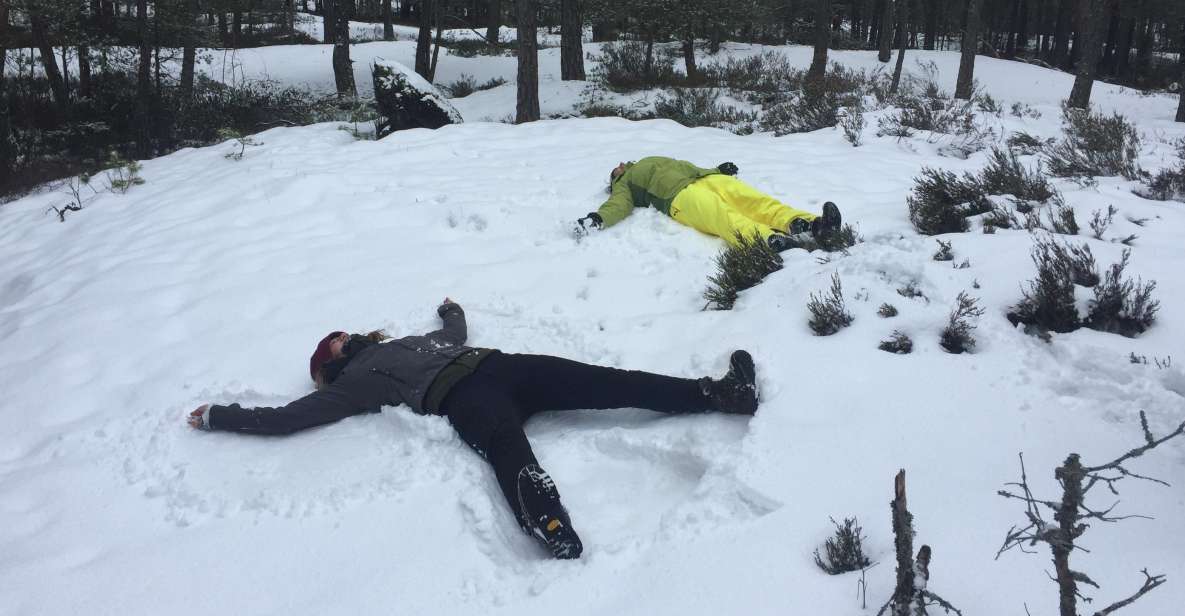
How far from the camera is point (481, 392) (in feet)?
10.9

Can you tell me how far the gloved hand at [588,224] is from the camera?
220 inches

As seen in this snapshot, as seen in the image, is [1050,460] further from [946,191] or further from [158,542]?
[158,542]

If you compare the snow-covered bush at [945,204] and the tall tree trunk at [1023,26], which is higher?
the tall tree trunk at [1023,26]

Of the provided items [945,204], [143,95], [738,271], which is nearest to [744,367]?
[738,271]

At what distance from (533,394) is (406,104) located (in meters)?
7.46

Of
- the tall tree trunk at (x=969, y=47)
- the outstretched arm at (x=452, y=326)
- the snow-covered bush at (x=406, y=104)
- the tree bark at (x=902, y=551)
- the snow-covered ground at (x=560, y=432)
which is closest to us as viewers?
the tree bark at (x=902, y=551)

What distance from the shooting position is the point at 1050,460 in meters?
2.65

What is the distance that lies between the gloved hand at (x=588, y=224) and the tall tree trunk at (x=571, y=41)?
968 cm

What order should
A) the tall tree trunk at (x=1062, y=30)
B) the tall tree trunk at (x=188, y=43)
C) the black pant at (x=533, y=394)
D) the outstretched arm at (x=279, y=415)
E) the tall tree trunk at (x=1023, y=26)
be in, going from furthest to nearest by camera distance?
the tall tree trunk at (x=1023, y=26) → the tall tree trunk at (x=1062, y=30) → the tall tree trunk at (x=188, y=43) → the outstretched arm at (x=279, y=415) → the black pant at (x=533, y=394)

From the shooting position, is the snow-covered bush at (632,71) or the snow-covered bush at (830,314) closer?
the snow-covered bush at (830,314)

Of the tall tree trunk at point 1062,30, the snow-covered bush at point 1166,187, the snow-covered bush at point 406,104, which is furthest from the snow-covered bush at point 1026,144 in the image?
the tall tree trunk at point 1062,30

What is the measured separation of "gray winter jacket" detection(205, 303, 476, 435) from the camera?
11.3 ft

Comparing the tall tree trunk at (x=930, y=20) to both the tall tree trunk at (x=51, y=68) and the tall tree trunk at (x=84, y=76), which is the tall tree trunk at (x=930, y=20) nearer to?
the tall tree trunk at (x=84, y=76)

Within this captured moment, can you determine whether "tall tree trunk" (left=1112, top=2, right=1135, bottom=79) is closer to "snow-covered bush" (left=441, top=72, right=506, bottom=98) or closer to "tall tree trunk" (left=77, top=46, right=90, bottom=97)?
"snow-covered bush" (left=441, top=72, right=506, bottom=98)
